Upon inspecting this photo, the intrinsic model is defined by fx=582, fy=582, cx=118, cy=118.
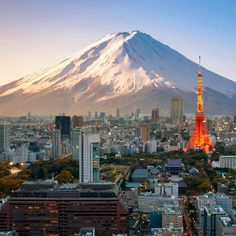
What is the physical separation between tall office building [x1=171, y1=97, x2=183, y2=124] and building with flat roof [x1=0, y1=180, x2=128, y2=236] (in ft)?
66.1

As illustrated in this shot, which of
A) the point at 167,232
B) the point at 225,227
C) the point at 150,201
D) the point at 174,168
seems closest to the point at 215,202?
the point at 150,201

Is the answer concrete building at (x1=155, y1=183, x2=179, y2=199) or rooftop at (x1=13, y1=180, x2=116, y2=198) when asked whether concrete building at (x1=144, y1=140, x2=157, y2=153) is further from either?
rooftop at (x1=13, y1=180, x2=116, y2=198)

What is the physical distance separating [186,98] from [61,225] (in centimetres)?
2107

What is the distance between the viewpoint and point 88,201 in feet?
26.6

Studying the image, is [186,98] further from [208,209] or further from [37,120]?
[208,209]

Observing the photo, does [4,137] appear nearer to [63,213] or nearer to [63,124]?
[63,124]

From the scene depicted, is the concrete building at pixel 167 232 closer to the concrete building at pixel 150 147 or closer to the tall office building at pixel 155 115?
the concrete building at pixel 150 147

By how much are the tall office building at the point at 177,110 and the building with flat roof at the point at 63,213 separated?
2016cm

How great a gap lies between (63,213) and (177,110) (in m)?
21.3

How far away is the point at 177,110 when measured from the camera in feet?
94.8

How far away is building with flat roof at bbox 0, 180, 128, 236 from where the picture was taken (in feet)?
26.0

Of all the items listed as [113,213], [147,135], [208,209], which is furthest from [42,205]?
[147,135]

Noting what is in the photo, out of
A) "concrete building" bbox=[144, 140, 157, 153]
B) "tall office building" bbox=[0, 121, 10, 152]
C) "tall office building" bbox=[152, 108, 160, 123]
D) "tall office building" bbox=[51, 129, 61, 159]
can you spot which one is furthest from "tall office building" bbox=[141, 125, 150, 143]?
"tall office building" bbox=[0, 121, 10, 152]

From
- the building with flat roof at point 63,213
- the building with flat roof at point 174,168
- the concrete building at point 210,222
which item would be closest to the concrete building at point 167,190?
the building with flat roof at point 63,213
